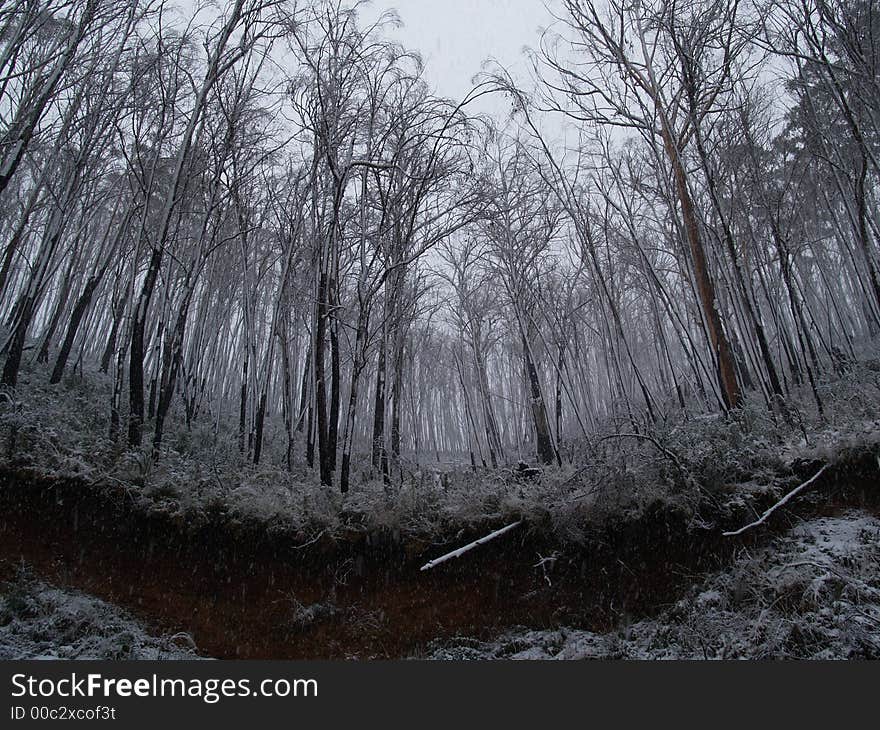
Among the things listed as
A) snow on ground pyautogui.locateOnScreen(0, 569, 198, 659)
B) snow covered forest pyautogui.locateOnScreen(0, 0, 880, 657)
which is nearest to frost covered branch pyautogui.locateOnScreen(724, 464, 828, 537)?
snow covered forest pyautogui.locateOnScreen(0, 0, 880, 657)

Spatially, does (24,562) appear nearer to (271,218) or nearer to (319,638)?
(319,638)

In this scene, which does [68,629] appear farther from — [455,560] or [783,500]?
[783,500]

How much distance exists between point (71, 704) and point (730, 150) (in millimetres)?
11808

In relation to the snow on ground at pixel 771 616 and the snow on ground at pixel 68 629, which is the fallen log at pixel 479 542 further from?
the snow on ground at pixel 68 629

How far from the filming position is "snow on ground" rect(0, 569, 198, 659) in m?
3.84

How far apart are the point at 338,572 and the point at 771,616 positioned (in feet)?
13.4

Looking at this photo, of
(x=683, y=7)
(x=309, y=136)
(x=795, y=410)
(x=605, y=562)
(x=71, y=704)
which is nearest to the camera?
(x=71, y=704)

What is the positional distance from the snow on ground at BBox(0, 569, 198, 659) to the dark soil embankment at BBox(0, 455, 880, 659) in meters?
0.19

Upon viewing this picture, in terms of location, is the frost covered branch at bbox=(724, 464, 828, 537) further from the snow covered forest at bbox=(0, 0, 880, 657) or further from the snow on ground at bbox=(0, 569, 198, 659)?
the snow on ground at bbox=(0, 569, 198, 659)

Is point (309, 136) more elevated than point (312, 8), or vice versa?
point (312, 8)

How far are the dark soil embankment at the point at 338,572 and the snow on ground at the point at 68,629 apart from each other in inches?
7.5

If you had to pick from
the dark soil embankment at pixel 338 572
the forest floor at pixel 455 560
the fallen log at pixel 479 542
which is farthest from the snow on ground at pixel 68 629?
the fallen log at pixel 479 542

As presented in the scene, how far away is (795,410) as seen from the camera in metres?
6.07

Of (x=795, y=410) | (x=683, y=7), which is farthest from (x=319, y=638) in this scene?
(x=683, y=7)
